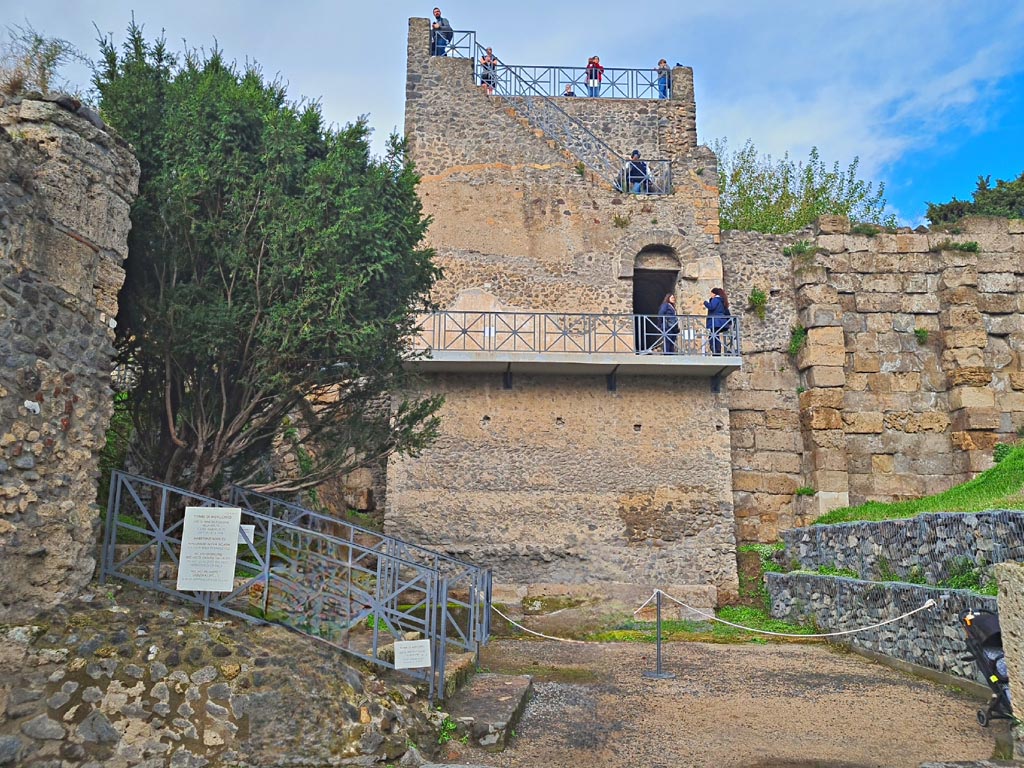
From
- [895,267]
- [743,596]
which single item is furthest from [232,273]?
[895,267]

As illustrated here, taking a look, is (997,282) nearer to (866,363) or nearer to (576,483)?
(866,363)

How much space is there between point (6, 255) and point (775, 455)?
40.0 ft

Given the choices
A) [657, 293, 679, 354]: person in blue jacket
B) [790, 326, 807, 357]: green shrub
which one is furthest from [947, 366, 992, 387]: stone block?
[657, 293, 679, 354]: person in blue jacket

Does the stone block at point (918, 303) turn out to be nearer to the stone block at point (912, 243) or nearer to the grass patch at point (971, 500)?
the stone block at point (912, 243)

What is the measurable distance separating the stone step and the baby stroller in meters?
3.65

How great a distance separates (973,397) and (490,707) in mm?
11647

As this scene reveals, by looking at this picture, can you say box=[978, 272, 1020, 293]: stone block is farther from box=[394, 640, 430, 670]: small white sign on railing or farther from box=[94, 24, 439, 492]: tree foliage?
box=[394, 640, 430, 670]: small white sign on railing

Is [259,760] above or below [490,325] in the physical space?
below

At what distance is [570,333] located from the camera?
1364cm

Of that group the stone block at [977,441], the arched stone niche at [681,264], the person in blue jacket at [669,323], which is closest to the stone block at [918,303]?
the stone block at [977,441]

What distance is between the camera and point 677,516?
41.7ft

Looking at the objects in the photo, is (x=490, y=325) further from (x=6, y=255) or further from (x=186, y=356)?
(x=6, y=255)

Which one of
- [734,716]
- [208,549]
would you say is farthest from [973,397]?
[208,549]

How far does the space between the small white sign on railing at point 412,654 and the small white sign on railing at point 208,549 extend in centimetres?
127
